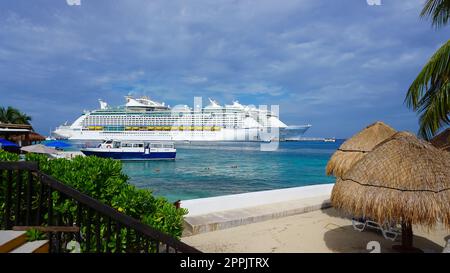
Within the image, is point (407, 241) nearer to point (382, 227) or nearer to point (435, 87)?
point (382, 227)

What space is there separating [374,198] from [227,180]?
14528 millimetres

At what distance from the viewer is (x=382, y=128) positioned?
19.6ft

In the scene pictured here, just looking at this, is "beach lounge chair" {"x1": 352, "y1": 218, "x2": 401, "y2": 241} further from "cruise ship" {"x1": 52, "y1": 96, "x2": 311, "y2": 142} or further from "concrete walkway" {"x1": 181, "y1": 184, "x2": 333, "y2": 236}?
"cruise ship" {"x1": 52, "y1": 96, "x2": 311, "y2": 142}

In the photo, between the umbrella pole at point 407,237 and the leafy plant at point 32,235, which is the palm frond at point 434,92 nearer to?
the umbrella pole at point 407,237

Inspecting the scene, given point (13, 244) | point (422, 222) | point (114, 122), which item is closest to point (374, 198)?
point (422, 222)

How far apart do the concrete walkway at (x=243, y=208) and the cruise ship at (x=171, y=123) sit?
181 feet

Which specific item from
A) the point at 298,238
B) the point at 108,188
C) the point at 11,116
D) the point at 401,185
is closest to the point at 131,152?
the point at 11,116

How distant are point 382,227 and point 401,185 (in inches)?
67.0

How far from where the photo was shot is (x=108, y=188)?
296 centimetres

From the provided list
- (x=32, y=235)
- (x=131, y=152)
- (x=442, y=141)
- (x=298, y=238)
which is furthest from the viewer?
(x=131, y=152)

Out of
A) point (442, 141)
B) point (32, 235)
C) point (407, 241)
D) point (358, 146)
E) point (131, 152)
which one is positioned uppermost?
point (442, 141)

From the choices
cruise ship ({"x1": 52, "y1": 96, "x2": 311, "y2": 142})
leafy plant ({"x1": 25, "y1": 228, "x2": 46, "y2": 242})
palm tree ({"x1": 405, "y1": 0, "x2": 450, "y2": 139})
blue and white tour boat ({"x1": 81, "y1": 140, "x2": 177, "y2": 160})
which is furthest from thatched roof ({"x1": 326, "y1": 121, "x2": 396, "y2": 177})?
cruise ship ({"x1": 52, "y1": 96, "x2": 311, "y2": 142})
